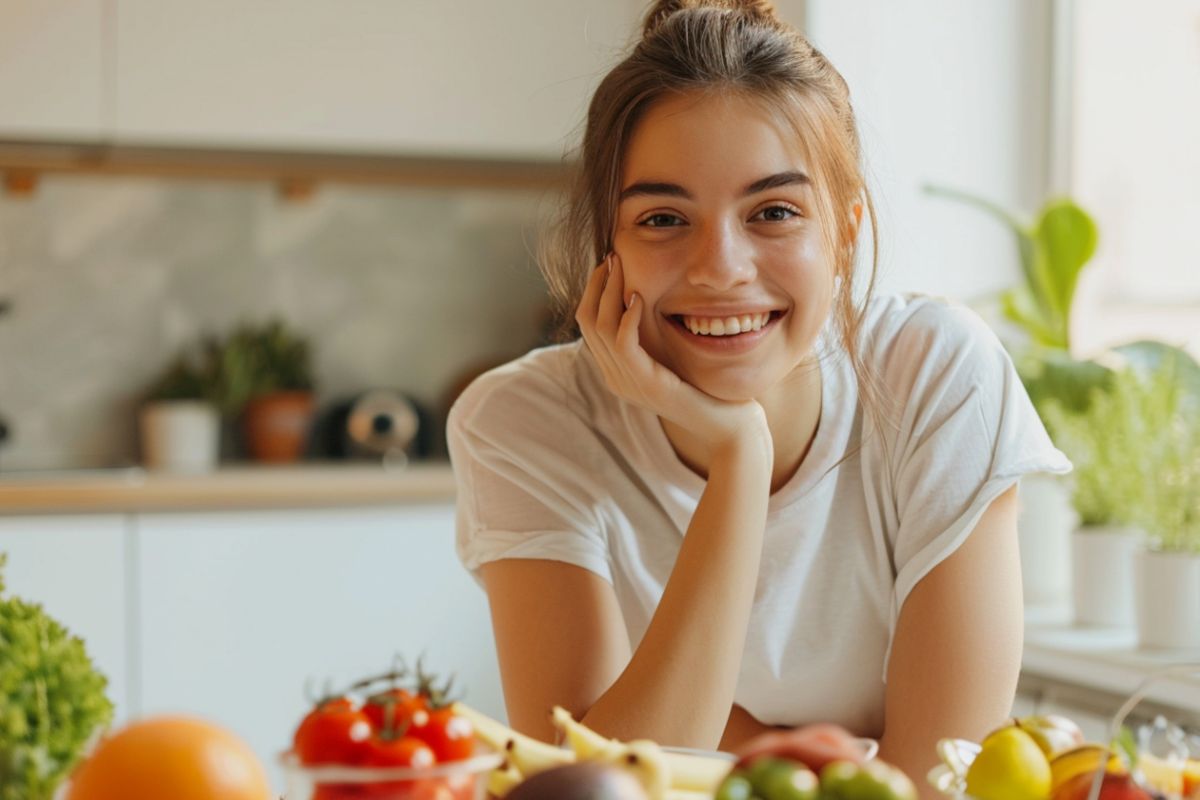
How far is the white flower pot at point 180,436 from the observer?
3248 millimetres

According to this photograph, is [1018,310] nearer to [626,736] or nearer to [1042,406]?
[1042,406]

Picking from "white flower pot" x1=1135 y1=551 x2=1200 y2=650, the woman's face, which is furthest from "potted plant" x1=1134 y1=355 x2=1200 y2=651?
the woman's face

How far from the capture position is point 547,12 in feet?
11.0

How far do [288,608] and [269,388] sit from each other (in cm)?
72

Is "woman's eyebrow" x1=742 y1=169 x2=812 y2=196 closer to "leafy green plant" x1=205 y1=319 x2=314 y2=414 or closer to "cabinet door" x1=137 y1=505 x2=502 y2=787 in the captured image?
"cabinet door" x1=137 y1=505 x2=502 y2=787

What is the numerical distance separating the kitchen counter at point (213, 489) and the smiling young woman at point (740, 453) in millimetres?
1478

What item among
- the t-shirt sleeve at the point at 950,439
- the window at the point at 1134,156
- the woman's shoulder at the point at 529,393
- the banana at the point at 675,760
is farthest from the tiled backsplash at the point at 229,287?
the banana at the point at 675,760

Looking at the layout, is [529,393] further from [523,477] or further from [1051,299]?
[1051,299]

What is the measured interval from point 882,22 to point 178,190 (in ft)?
5.63

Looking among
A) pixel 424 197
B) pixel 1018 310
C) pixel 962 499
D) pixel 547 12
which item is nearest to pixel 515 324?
pixel 424 197

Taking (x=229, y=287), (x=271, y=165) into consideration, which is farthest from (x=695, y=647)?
(x=229, y=287)

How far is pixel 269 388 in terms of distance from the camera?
344cm

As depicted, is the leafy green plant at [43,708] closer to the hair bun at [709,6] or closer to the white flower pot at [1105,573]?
the hair bun at [709,6]

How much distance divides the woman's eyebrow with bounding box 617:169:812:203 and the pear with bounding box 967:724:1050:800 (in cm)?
63
